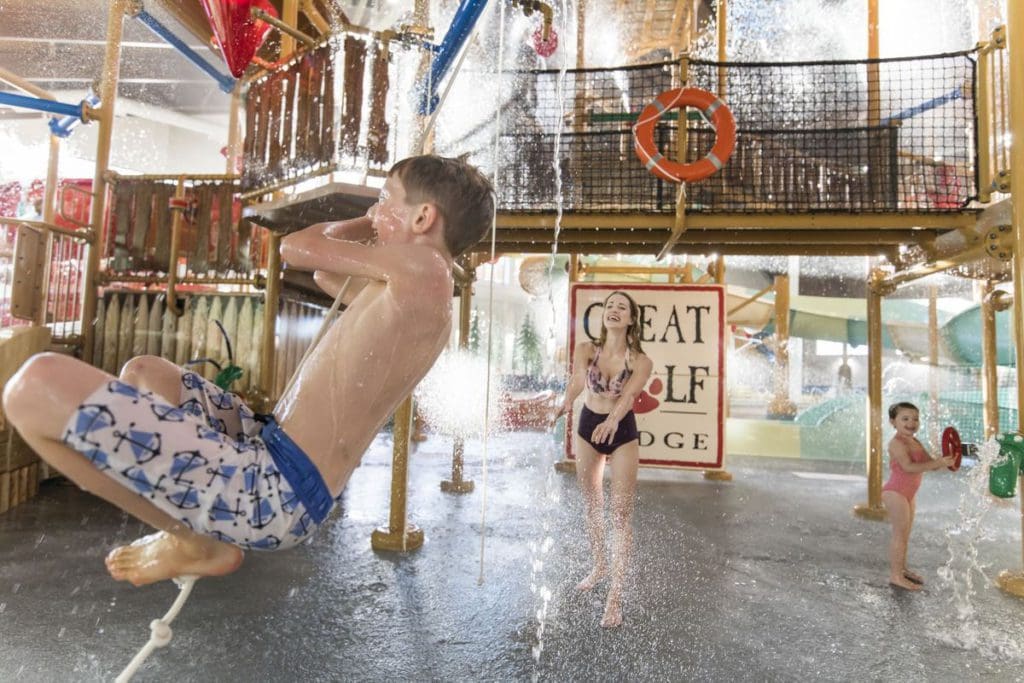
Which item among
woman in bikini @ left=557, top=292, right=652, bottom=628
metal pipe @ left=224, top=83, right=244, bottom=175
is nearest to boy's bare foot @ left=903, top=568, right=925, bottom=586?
woman in bikini @ left=557, top=292, right=652, bottom=628

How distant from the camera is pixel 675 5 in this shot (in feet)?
28.4

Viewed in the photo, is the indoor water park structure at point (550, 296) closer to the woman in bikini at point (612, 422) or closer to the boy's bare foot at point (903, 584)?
the boy's bare foot at point (903, 584)

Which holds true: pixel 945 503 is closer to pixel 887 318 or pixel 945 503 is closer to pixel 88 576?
pixel 88 576

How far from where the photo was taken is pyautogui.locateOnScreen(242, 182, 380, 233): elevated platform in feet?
11.6

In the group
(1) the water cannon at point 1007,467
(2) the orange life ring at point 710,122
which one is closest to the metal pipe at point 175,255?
(2) the orange life ring at point 710,122

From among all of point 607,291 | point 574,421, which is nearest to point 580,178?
point 607,291

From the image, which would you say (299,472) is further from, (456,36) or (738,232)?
(738,232)

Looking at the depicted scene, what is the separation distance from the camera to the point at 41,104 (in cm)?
559

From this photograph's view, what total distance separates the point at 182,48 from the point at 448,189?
7.81 meters

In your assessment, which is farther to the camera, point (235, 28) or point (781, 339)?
point (781, 339)

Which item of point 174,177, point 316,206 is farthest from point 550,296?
point 174,177

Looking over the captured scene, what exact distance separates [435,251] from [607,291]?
471cm

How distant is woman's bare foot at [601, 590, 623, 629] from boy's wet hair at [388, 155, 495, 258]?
7.38 feet

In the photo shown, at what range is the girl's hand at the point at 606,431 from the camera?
3561mm
